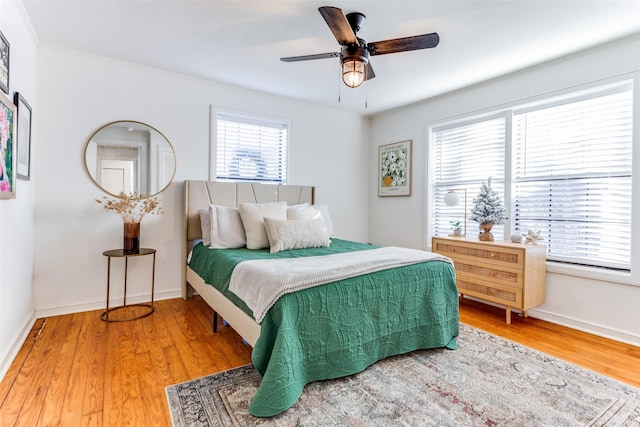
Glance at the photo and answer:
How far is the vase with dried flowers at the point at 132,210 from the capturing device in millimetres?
2943

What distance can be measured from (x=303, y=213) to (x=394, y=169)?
192 cm

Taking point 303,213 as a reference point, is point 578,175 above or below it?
above

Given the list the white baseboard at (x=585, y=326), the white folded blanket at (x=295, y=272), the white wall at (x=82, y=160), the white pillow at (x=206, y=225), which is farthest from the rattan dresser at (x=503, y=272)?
the white wall at (x=82, y=160)

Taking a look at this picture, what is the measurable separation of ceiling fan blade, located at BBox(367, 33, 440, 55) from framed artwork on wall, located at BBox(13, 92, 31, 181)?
2.54m

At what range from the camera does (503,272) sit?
295cm

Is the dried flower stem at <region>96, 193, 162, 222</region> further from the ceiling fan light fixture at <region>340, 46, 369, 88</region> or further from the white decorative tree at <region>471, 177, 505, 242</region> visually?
the white decorative tree at <region>471, 177, 505, 242</region>

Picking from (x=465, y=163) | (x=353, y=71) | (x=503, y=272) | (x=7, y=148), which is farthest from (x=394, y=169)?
(x=7, y=148)

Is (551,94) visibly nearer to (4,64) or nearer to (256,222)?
(256,222)

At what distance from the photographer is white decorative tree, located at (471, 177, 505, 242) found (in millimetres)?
3201

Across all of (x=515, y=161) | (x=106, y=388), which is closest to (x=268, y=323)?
(x=106, y=388)

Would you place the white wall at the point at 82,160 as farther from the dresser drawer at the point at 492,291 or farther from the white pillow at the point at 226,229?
the dresser drawer at the point at 492,291

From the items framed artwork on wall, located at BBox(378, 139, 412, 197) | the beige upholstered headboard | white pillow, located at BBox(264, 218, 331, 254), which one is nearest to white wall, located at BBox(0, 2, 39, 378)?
the beige upholstered headboard

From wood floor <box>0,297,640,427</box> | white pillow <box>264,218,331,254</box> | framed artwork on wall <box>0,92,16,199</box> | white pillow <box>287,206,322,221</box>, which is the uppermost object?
framed artwork on wall <box>0,92,16,199</box>

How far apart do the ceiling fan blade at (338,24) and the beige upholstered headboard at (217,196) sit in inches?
82.5
